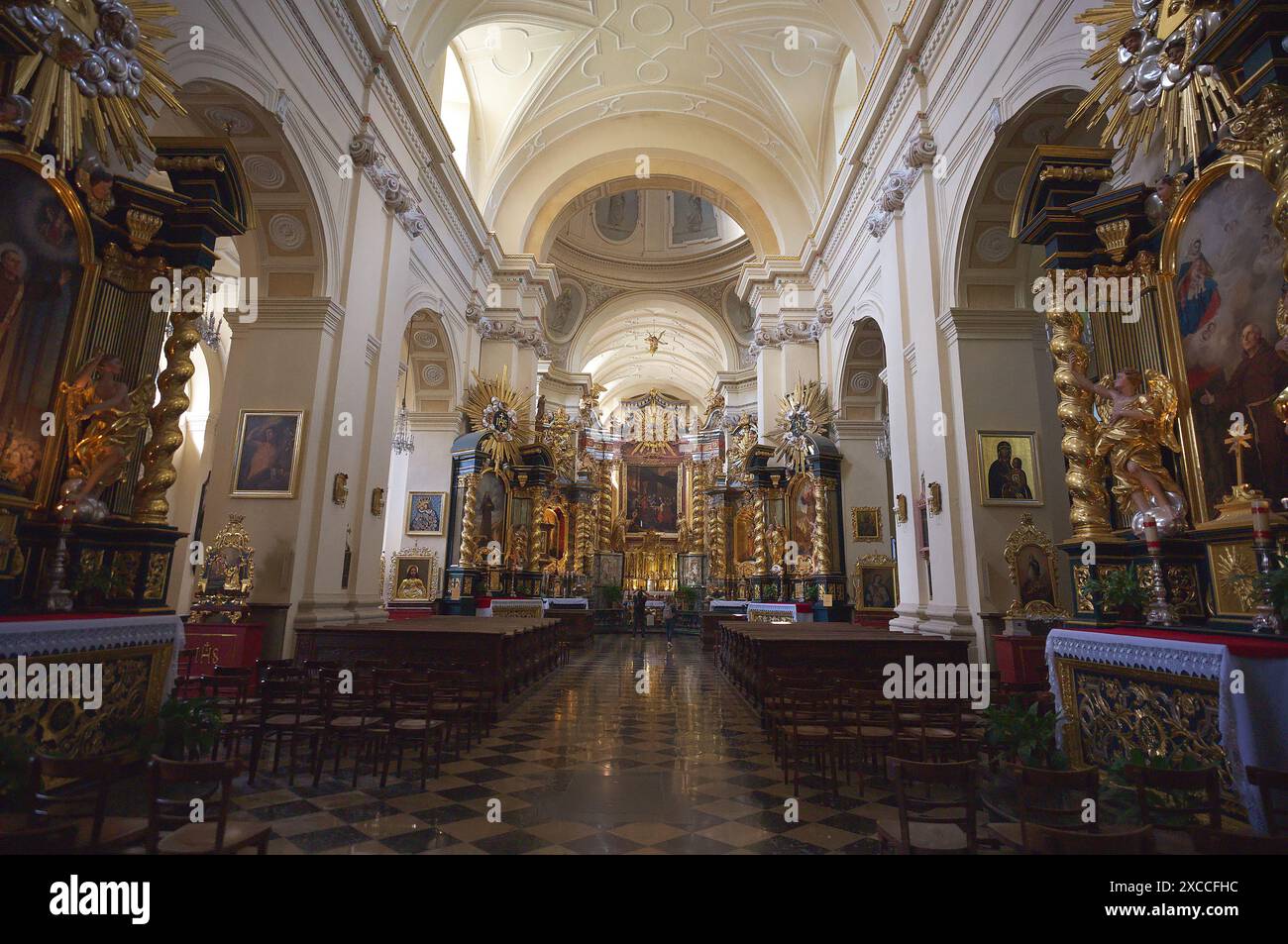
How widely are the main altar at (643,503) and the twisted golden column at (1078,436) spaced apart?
8.70m

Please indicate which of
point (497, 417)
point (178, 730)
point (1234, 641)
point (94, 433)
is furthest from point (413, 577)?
point (1234, 641)

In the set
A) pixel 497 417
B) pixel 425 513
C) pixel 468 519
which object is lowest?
pixel 468 519

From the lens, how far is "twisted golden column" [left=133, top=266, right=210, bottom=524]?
5.34 metres

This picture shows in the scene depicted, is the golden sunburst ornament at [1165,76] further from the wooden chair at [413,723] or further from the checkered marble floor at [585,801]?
the wooden chair at [413,723]

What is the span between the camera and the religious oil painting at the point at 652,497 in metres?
31.2

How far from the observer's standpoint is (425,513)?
14.5 meters

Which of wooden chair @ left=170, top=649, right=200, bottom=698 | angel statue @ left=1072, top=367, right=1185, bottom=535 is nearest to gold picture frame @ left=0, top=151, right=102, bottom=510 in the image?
wooden chair @ left=170, top=649, right=200, bottom=698

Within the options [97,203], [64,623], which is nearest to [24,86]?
[97,203]

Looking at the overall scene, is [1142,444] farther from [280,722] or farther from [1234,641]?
[280,722]

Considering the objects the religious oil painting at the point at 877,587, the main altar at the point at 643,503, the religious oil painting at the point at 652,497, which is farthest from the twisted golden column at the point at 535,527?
the religious oil painting at the point at 652,497

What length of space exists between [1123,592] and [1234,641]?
1275 millimetres

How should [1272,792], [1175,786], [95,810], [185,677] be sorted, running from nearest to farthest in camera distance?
1. [95,810]
2. [1175,786]
3. [1272,792]
4. [185,677]

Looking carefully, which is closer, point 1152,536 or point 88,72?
point 88,72

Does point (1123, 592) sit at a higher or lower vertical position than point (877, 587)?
lower
